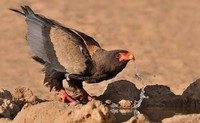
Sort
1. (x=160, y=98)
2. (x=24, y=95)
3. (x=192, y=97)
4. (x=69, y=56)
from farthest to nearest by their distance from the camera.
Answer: (x=192, y=97), (x=160, y=98), (x=24, y=95), (x=69, y=56)

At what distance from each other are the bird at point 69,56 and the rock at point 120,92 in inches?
13.3

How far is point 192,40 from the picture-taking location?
17.8 metres

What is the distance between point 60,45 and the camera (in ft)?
29.6

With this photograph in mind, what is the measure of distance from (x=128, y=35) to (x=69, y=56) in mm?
8907

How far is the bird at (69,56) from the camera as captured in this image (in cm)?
880

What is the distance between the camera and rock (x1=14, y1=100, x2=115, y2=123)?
7.08 m

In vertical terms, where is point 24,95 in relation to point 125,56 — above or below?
below

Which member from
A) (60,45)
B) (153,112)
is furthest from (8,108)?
(153,112)

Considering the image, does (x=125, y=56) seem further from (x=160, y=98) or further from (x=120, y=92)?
(x=160, y=98)

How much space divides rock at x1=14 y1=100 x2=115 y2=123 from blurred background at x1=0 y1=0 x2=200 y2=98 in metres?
4.09

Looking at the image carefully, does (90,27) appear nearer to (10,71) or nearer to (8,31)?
(8,31)

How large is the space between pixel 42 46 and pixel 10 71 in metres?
4.95

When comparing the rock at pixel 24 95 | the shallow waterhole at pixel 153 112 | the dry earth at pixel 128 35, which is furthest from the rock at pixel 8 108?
the dry earth at pixel 128 35

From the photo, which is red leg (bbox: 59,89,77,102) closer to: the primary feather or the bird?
the bird
